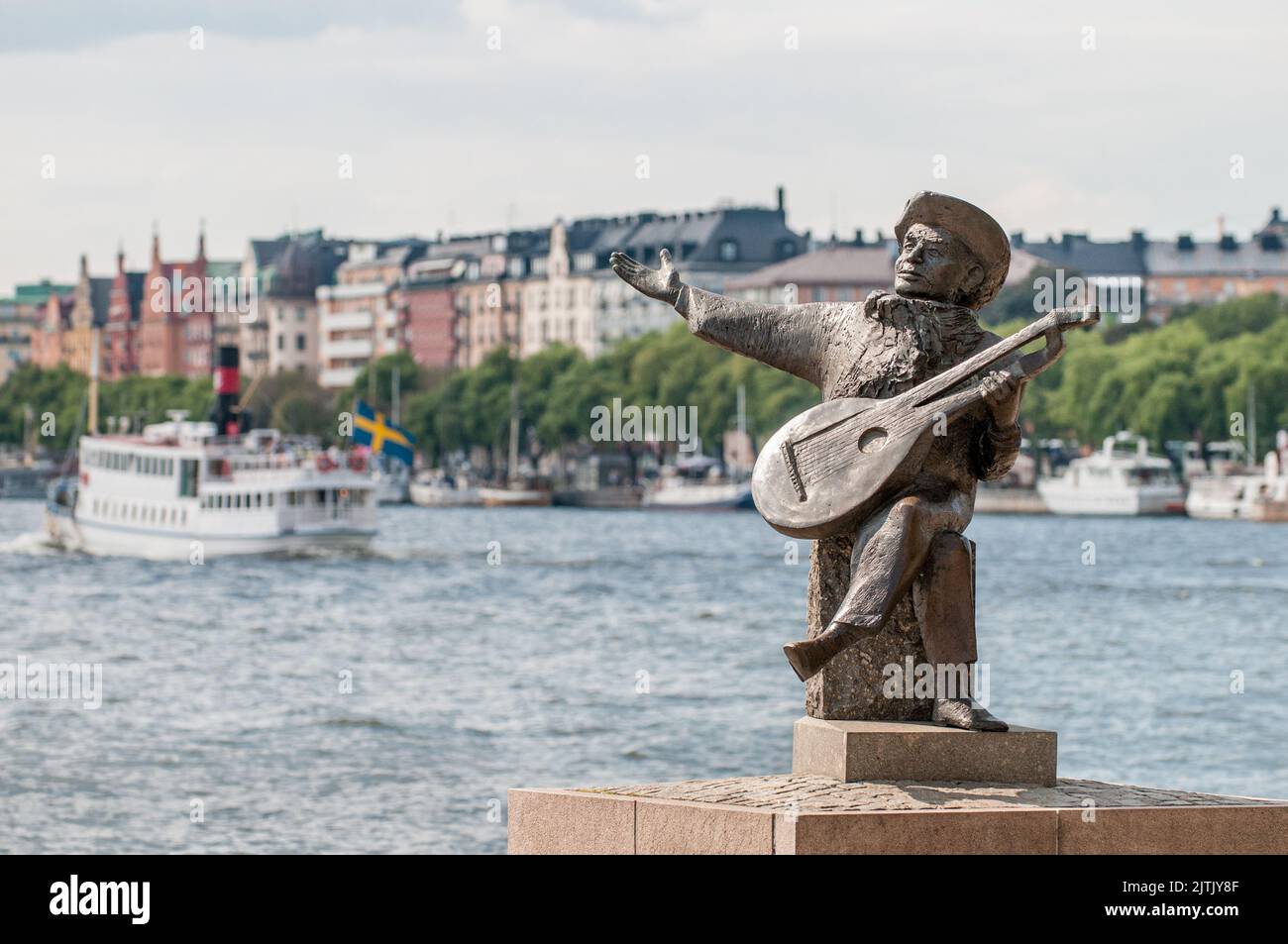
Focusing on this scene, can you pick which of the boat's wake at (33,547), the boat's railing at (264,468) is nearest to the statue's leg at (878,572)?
the boat's railing at (264,468)

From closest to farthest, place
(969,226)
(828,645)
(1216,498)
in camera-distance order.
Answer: (828,645) < (969,226) < (1216,498)

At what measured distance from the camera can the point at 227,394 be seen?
7488 cm

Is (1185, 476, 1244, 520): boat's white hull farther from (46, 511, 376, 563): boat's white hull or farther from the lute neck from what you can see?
the lute neck

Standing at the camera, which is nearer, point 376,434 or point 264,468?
point 264,468

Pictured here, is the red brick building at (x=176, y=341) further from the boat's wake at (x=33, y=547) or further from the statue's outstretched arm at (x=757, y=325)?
the statue's outstretched arm at (x=757, y=325)

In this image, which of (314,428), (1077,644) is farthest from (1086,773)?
(314,428)

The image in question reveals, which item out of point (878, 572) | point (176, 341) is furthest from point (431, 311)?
point (878, 572)

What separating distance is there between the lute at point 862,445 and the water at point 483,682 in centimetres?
1336

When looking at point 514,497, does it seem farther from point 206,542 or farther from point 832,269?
point 206,542

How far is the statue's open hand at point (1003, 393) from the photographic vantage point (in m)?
8.73

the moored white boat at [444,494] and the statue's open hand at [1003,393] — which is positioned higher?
the statue's open hand at [1003,393]

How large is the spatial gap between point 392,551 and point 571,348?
60403mm

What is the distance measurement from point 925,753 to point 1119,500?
9968cm
